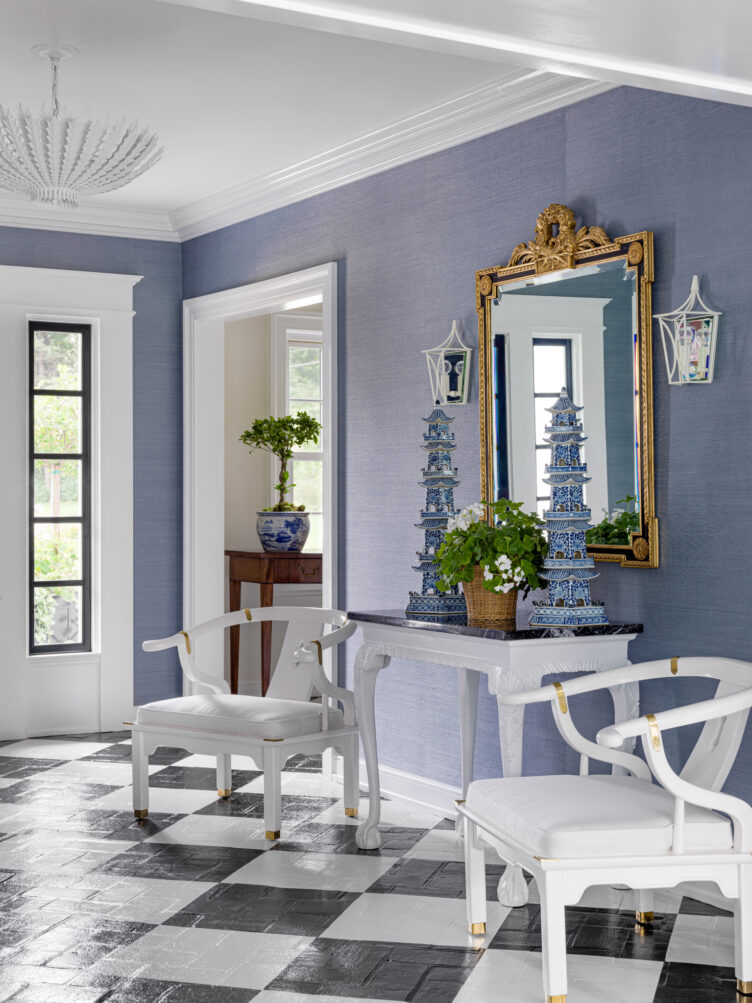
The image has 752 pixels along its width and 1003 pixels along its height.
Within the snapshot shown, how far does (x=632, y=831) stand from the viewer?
102 inches

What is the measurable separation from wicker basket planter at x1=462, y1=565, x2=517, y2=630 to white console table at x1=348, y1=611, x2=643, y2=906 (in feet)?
0.40

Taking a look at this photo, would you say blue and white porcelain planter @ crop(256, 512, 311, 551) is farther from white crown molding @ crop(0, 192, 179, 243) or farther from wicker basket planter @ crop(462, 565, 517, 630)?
wicker basket planter @ crop(462, 565, 517, 630)

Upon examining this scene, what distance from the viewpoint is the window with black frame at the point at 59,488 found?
6.07 meters

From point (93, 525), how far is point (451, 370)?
2.53 m

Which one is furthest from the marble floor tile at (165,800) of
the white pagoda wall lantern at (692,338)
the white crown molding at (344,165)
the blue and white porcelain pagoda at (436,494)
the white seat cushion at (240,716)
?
the white pagoda wall lantern at (692,338)

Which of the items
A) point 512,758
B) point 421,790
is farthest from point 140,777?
point 512,758

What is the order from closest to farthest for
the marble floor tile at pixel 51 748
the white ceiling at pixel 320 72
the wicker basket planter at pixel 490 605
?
the white ceiling at pixel 320 72 → the wicker basket planter at pixel 490 605 → the marble floor tile at pixel 51 748

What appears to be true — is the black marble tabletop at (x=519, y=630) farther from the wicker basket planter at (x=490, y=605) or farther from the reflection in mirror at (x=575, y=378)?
the reflection in mirror at (x=575, y=378)

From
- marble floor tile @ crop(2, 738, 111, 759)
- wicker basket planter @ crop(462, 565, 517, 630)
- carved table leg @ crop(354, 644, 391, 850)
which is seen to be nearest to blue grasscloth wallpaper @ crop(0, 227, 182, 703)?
marble floor tile @ crop(2, 738, 111, 759)

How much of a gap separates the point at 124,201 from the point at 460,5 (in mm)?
4330

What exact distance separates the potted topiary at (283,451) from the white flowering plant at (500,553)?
2.71 meters

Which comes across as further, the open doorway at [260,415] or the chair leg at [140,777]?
the open doorway at [260,415]

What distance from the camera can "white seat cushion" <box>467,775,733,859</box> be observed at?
2584mm

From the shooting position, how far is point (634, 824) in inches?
103
